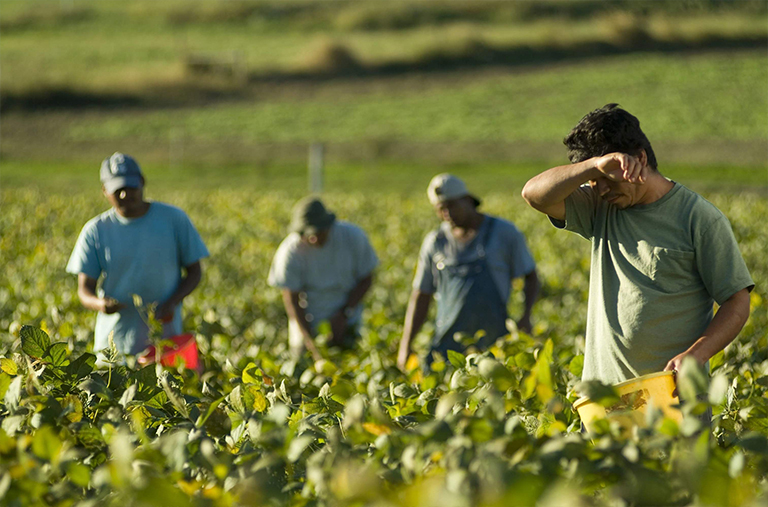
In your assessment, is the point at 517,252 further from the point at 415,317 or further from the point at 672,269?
the point at 672,269

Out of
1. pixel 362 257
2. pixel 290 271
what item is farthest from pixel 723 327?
pixel 290 271

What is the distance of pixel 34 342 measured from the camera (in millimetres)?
2264

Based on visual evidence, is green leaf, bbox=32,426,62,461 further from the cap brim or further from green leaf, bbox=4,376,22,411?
the cap brim

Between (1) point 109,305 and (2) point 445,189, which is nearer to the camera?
(1) point 109,305

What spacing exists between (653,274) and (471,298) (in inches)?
83.4

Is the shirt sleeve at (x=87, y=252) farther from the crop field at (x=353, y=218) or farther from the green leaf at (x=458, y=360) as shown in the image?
the green leaf at (x=458, y=360)

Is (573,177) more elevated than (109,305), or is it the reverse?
(573,177)

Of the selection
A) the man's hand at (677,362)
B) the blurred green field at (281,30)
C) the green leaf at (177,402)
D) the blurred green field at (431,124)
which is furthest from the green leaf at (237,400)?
the blurred green field at (281,30)

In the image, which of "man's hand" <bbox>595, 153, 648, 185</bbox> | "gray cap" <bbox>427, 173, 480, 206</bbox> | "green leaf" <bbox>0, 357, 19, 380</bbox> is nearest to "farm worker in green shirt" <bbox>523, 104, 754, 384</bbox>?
"man's hand" <bbox>595, 153, 648, 185</bbox>

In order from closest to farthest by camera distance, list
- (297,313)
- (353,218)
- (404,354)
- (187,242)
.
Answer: (187,242) → (404,354) → (297,313) → (353,218)

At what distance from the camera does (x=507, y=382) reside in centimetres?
179

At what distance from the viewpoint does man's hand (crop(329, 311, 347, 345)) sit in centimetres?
539

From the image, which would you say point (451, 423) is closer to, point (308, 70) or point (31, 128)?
point (31, 128)

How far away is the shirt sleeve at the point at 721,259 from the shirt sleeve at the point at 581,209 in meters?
0.34
